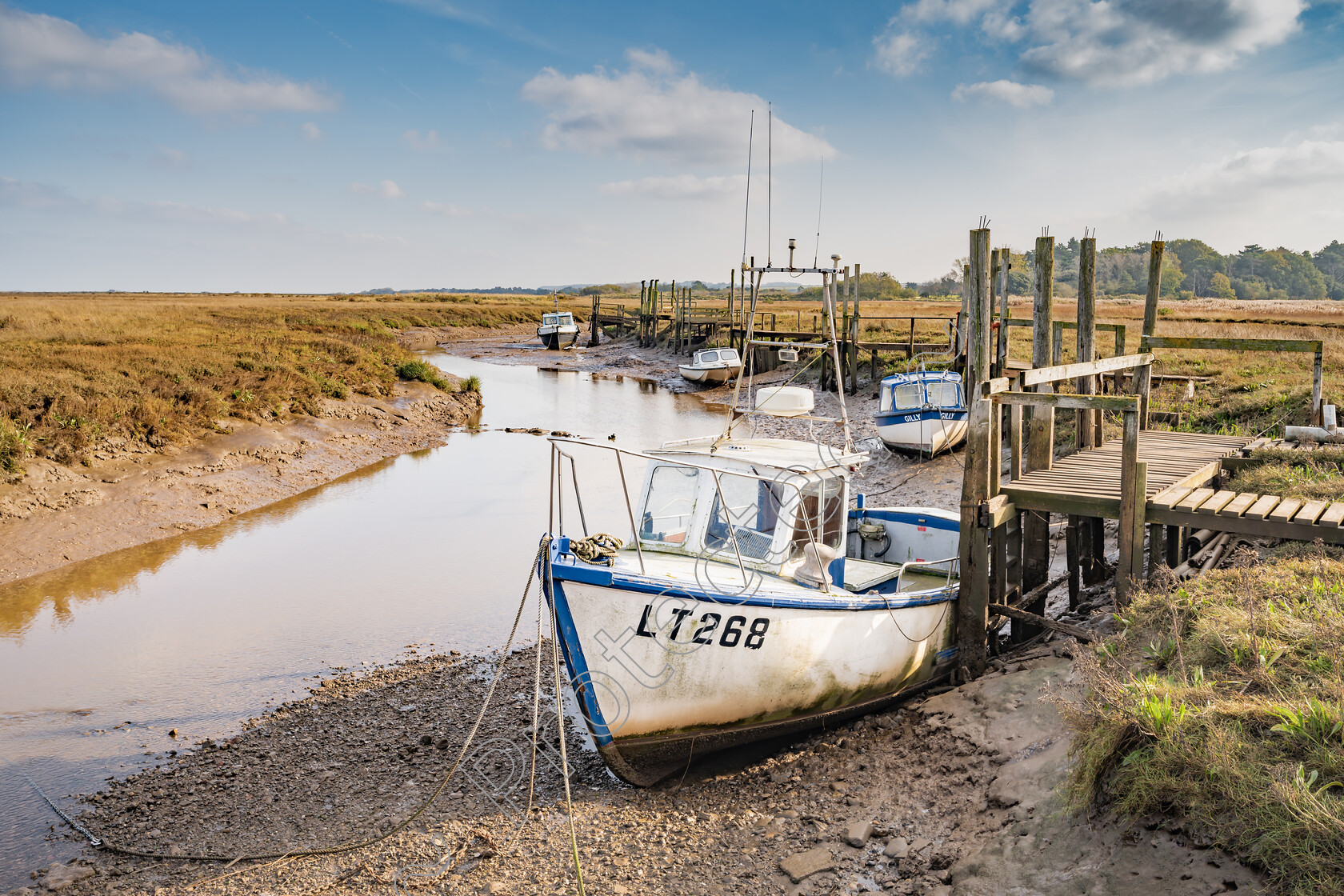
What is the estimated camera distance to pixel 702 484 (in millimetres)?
8242

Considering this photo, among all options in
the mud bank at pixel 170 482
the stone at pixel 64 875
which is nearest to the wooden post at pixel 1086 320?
the stone at pixel 64 875

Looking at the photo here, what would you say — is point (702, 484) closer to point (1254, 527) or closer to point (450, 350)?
point (1254, 527)

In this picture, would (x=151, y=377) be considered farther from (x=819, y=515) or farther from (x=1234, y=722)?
(x=1234, y=722)

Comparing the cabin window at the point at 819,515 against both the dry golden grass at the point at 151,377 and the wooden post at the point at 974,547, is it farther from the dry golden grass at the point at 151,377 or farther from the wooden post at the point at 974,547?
the dry golden grass at the point at 151,377

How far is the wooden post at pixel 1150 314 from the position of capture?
12.8 meters

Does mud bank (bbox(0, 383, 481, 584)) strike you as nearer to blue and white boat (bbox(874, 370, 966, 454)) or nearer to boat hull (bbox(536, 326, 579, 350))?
blue and white boat (bbox(874, 370, 966, 454))

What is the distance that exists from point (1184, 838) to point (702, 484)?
473 centimetres

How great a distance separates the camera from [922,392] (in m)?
19.8

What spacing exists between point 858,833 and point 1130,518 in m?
4.31

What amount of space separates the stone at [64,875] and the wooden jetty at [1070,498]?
7849 mm

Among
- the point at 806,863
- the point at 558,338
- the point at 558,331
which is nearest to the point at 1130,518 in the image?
the point at 806,863

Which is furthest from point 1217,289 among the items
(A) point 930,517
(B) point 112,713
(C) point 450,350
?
(B) point 112,713

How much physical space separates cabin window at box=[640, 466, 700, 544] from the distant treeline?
116 meters

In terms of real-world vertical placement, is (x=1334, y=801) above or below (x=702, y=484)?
below
